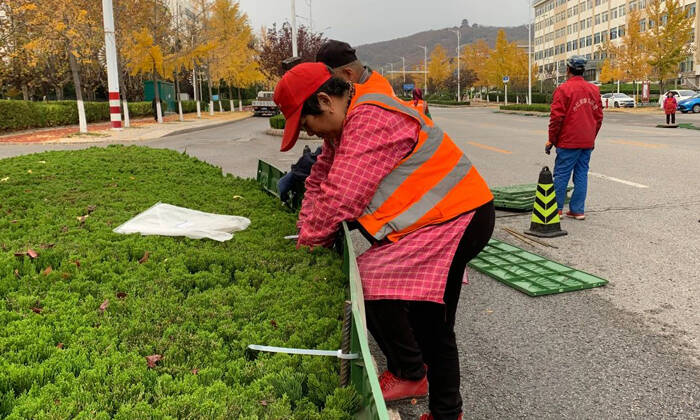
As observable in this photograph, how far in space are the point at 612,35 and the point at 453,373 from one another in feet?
305

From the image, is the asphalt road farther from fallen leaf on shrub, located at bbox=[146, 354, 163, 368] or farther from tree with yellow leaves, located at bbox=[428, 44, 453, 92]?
tree with yellow leaves, located at bbox=[428, 44, 453, 92]

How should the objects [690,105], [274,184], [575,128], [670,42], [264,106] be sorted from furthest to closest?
[670,42]
[264,106]
[690,105]
[274,184]
[575,128]

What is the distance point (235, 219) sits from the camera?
5.21 metres

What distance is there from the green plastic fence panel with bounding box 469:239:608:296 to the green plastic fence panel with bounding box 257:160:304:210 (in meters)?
1.70

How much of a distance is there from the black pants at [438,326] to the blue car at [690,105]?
3980 cm

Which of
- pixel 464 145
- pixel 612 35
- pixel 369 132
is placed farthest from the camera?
pixel 612 35

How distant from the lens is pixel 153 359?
260 cm

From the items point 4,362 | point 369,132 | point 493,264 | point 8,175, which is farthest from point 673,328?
point 8,175

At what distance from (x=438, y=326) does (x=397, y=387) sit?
1.54 feet

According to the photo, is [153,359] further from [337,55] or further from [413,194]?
[337,55]

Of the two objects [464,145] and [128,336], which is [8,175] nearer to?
[128,336]

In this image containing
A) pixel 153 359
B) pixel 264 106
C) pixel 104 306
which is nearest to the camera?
pixel 153 359

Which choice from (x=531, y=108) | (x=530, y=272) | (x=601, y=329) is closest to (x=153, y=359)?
(x=601, y=329)

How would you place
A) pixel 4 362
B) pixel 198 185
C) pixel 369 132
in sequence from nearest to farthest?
1. pixel 369 132
2. pixel 4 362
3. pixel 198 185
